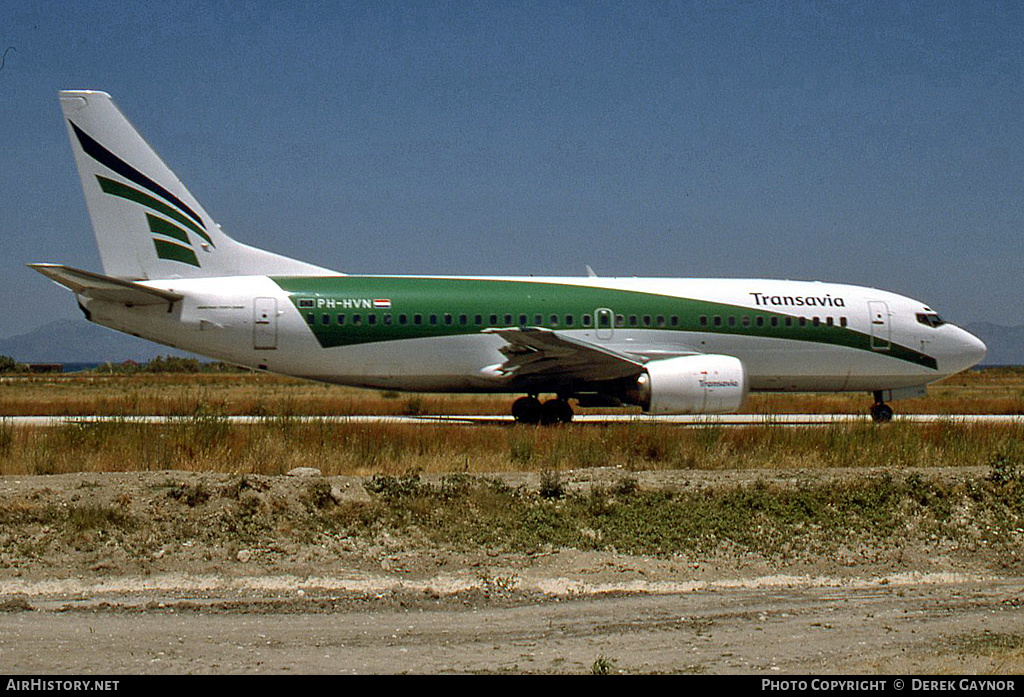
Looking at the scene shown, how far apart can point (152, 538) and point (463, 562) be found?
2.65 m

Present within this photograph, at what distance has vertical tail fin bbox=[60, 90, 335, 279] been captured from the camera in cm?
2105

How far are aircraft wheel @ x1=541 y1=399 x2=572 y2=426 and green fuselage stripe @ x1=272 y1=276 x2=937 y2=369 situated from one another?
67.7 inches

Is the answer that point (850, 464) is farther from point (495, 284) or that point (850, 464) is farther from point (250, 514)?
point (495, 284)

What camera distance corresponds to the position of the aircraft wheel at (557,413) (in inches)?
886

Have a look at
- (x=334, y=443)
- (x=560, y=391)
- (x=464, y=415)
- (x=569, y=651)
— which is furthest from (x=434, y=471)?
(x=464, y=415)

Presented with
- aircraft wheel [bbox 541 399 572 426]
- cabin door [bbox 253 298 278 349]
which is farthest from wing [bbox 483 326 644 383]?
cabin door [bbox 253 298 278 349]

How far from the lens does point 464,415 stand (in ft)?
84.0

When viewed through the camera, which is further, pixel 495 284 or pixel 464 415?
pixel 464 415

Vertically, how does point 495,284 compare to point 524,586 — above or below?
above

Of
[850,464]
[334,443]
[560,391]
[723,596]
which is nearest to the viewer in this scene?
[723,596]

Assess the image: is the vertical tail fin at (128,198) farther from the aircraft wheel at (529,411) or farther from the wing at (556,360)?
the aircraft wheel at (529,411)

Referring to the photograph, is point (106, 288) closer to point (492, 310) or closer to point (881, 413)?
point (492, 310)

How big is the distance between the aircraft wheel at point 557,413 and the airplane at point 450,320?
0.04 metres

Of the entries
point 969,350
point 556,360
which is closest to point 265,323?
point 556,360
